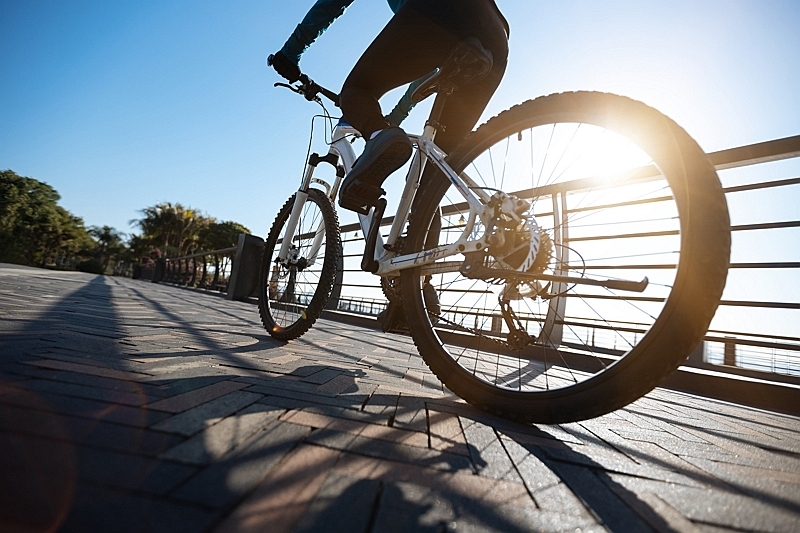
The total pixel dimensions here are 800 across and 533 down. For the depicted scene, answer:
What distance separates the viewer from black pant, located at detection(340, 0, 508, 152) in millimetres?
1470

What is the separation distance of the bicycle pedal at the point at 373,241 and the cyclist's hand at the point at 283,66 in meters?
1.09

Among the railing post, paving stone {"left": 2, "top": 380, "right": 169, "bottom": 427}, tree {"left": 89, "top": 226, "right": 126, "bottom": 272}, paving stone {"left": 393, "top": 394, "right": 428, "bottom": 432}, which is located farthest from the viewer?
tree {"left": 89, "top": 226, "right": 126, "bottom": 272}

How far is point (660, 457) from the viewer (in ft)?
3.08

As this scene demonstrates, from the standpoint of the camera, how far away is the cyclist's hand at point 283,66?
2.17m

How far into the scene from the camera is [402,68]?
5.46 ft

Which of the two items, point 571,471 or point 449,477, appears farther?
point 571,471

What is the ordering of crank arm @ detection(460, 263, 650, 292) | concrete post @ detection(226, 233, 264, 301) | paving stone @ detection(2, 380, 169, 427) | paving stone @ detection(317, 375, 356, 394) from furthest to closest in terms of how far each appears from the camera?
concrete post @ detection(226, 233, 264, 301), paving stone @ detection(317, 375, 356, 394), crank arm @ detection(460, 263, 650, 292), paving stone @ detection(2, 380, 169, 427)

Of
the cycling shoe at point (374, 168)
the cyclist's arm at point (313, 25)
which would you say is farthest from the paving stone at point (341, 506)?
the cyclist's arm at point (313, 25)

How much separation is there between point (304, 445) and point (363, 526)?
26 centimetres

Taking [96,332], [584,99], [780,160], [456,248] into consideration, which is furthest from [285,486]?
[780,160]

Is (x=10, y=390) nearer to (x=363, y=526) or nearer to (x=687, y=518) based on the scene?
(x=363, y=526)

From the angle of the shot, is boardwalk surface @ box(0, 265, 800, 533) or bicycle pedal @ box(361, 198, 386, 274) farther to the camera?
bicycle pedal @ box(361, 198, 386, 274)

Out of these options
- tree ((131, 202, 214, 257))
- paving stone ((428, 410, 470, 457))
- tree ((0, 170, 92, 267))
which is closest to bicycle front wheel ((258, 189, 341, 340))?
paving stone ((428, 410, 470, 457))

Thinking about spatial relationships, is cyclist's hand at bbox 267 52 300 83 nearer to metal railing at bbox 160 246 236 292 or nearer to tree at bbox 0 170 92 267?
metal railing at bbox 160 246 236 292
